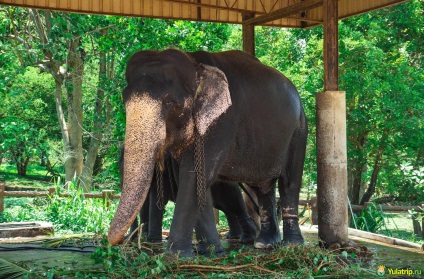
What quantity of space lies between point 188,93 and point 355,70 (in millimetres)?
9873

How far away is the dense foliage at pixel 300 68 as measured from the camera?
1388 centimetres

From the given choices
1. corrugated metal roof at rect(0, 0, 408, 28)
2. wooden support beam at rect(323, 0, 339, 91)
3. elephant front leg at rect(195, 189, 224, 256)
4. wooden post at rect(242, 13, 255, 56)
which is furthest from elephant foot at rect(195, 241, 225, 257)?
wooden post at rect(242, 13, 255, 56)

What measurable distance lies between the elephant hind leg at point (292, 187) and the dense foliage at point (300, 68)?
5.46 metres

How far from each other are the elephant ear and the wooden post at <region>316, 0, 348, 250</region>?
168 centimetres

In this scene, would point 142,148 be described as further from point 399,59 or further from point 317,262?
point 399,59

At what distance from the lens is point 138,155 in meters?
5.64

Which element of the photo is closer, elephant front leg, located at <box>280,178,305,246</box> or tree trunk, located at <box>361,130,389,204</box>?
elephant front leg, located at <box>280,178,305,246</box>

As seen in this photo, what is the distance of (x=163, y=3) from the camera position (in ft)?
32.9

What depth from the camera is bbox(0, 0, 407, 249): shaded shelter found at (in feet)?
24.7

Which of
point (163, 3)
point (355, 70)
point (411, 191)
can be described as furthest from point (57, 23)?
point (411, 191)

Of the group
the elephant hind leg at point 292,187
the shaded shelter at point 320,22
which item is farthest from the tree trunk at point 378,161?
the elephant hind leg at point 292,187

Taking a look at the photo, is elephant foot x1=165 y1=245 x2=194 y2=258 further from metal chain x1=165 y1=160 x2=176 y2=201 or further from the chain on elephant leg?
metal chain x1=165 y1=160 x2=176 y2=201

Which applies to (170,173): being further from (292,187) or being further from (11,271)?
(11,271)

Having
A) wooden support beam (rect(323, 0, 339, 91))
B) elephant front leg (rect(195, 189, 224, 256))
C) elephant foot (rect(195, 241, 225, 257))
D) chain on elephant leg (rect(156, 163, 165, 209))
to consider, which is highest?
wooden support beam (rect(323, 0, 339, 91))
